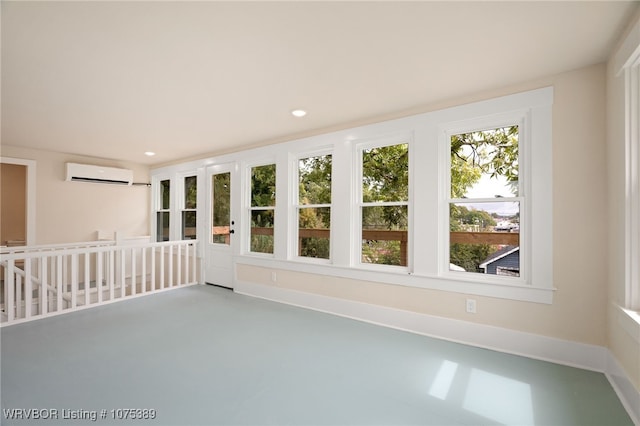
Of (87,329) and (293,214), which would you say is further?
(293,214)

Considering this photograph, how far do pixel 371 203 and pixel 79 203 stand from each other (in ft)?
17.3

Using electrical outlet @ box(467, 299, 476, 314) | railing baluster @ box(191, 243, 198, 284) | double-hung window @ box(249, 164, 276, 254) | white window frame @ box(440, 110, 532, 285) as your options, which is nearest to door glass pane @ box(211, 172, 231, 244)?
railing baluster @ box(191, 243, 198, 284)

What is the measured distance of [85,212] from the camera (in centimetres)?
561

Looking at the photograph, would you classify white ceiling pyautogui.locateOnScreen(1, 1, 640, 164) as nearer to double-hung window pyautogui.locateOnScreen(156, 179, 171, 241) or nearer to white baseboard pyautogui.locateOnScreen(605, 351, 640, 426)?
white baseboard pyautogui.locateOnScreen(605, 351, 640, 426)

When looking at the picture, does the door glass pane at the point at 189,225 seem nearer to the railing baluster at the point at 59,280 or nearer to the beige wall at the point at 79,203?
the beige wall at the point at 79,203

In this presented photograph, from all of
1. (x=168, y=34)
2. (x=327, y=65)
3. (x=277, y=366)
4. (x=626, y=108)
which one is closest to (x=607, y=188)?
(x=626, y=108)

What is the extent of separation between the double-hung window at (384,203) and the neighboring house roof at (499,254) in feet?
2.47

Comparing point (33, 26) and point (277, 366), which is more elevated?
point (33, 26)

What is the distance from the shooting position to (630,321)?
180cm

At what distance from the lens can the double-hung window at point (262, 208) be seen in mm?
4574

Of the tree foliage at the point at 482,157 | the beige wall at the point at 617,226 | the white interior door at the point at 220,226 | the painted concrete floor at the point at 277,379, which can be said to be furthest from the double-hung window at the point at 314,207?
the beige wall at the point at 617,226

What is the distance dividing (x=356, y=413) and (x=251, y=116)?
2976 mm

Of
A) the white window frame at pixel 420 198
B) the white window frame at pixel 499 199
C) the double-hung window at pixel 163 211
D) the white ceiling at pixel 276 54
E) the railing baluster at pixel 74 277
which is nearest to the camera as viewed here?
the white ceiling at pixel 276 54

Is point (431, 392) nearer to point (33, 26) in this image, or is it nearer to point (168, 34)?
point (168, 34)
